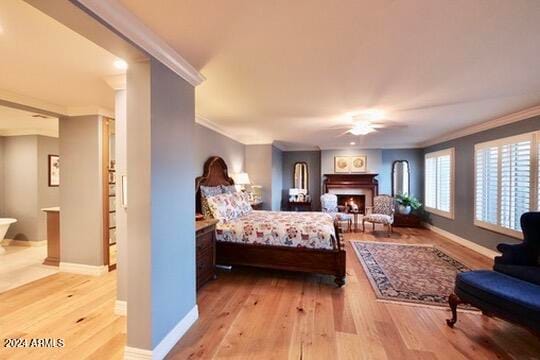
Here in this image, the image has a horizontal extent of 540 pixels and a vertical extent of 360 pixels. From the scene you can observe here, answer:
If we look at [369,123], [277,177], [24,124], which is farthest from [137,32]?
[277,177]

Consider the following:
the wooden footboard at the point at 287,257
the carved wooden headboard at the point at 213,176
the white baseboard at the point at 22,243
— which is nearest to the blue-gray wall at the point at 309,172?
the carved wooden headboard at the point at 213,176

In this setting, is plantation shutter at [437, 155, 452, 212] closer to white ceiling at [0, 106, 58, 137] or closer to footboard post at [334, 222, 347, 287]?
footboard post at [334, 222, 347, 287]

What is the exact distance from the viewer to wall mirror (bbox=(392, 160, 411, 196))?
7031mm

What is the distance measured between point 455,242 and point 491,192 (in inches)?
56.8

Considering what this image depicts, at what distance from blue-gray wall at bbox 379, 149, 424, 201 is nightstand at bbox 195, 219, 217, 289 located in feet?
18.5

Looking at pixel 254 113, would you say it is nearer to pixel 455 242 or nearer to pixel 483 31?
pixel 483 31

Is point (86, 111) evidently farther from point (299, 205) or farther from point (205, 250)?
point (299, 205)

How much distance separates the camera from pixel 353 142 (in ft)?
21.5

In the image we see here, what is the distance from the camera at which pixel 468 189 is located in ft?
15.8

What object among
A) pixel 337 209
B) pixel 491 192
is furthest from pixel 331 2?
pixel 337 209

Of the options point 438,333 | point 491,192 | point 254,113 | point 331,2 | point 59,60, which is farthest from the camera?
point 491,192

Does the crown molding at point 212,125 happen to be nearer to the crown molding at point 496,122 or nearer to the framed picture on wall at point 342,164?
the framed picture on wall at point 342,164

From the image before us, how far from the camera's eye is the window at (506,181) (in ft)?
11.3

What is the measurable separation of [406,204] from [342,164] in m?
2.01
